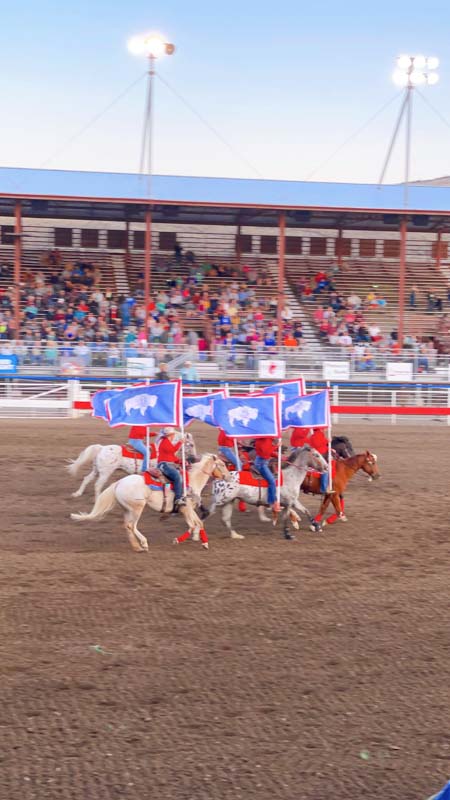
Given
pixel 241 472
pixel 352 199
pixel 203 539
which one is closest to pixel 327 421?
pixel 241 472

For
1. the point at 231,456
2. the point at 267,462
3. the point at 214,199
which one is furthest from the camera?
the point at 214,199

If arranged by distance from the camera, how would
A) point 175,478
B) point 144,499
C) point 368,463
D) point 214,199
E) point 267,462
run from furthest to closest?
1. point 214,199
2. point 368,463
3. point 267,462
4. point 175,478
5. point 144,499

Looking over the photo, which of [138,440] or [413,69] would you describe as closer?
[138,440]

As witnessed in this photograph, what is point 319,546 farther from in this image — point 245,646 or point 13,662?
point 13,662

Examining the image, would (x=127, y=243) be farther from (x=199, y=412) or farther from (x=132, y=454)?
(x=199, y=412)

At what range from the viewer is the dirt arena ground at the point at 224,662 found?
557 centimetres

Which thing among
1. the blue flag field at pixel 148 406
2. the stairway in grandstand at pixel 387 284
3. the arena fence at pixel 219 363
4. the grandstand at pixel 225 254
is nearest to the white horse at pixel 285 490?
the blue flag field at pixel 148 406

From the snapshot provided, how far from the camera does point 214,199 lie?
1294 inches

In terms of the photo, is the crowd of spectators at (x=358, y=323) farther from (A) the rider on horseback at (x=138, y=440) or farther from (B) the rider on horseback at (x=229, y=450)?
(B) the rider on horseback at (x=229, y=450)

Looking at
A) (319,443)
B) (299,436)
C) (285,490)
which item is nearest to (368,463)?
(319,443)

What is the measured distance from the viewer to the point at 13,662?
23.7 ft

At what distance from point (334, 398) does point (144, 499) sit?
46.7ft

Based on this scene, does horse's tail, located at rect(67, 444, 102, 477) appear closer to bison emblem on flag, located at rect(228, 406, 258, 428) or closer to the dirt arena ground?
the dirt arena ground

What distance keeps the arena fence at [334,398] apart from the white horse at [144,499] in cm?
1185
